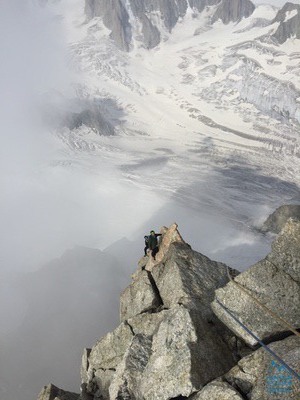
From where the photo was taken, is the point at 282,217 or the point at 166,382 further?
the point at 282,217

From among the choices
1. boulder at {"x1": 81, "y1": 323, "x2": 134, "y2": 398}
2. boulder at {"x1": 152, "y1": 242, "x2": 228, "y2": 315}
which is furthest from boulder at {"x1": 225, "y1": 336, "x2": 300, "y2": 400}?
boulder at {"x1": 81, "y1": 323, "x2": 134, "y2": 398}

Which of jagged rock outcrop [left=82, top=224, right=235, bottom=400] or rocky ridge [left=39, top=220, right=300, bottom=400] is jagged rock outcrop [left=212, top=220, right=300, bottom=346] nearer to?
rocky ridge [left=39, top=220, right=300, bottom=400]

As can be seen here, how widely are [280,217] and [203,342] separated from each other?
145ft

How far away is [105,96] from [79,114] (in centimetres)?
4156

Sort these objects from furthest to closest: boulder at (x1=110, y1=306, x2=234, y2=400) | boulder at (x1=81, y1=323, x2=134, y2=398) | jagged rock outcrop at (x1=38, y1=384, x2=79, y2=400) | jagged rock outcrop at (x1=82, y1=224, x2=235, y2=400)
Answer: jagged rock outcrop at (x1=38, y1=384, x2=79, y2=400) → boulder at (x1=81, y1=323, x2=134, y2=398) → jagged rock outcrop at (x1=82, y1=224, x2=235, y2=400) → boulder at (x1=110, y1=306, x2=234, y2=400)

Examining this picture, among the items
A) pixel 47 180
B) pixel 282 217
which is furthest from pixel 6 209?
pixel 282 217

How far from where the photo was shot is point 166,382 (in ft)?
35.4

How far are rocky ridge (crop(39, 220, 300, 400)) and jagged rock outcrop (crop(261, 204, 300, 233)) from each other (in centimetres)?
3630

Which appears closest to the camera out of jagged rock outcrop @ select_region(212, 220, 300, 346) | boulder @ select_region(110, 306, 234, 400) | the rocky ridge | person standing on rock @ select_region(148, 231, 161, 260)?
the rocky ridge

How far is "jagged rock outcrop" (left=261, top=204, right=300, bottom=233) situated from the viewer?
4916cm

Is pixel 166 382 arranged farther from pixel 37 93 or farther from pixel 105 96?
pixel 37 93

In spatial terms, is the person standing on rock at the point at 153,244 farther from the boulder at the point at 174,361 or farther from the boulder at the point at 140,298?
the boulder at the point at 174,361

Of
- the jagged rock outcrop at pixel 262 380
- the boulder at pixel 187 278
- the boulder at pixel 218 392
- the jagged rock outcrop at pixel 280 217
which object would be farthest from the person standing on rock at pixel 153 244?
the jagged rock outcrop at pixel 280 217

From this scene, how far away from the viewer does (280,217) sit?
5238 cm
